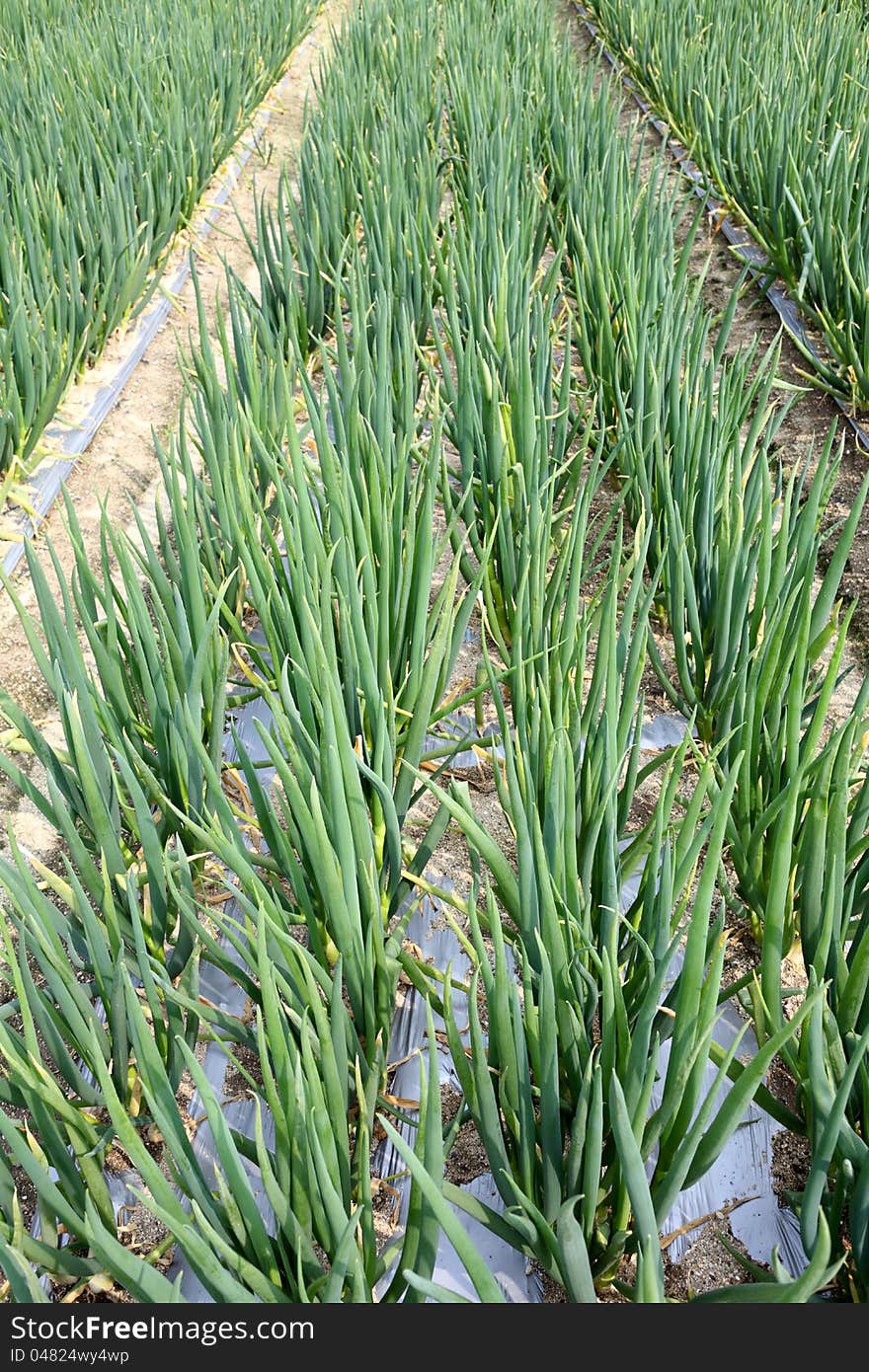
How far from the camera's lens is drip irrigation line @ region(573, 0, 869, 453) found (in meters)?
2.44

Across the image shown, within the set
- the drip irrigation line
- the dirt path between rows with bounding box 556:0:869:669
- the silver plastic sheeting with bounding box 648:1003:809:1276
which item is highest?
the drip irrigation line

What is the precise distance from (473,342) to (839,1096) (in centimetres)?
140

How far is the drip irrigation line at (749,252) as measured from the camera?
2.44m

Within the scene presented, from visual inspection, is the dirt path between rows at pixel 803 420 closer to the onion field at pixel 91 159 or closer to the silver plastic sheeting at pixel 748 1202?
the silver plastic sheeting at pixel 748 1202

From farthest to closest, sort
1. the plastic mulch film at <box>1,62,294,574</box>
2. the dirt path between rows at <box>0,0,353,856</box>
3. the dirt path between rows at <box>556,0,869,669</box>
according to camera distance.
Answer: the plastic mulch film at <box>1,62,294,574</box> < the dirt path between rows at <box>556,0,869,669</box> < the dirt path between rows at <box>0,0,353,856</box>

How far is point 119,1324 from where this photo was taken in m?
0.86

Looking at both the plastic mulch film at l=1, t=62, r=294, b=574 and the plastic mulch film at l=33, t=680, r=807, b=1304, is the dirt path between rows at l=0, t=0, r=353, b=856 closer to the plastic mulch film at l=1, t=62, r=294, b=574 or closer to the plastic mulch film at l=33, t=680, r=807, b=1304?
the plastic mulch film at l=1, t=62, r=294, b=574

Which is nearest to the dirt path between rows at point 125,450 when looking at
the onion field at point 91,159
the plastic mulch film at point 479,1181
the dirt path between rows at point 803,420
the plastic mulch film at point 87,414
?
the plastic mulch film at point 87,414

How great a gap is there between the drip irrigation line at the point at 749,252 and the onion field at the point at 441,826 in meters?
0.10

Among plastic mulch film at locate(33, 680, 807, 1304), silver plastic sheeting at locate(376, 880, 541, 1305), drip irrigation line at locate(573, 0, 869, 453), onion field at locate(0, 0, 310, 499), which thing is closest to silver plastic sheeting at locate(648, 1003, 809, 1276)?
plastic mulch film at locate(33, 680, 807, 1304)

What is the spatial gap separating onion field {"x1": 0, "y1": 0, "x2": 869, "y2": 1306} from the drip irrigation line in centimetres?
10

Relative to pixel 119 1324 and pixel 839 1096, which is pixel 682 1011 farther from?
pixel 119 1324

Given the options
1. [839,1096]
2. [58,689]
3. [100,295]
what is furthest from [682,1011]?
[100,295]

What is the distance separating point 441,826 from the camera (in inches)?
46.9
